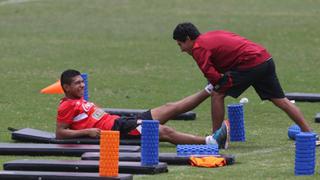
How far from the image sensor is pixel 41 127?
49.1ft

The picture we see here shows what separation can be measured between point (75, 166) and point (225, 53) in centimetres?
310

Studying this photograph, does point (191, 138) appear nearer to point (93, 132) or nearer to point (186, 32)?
point (93, 132)

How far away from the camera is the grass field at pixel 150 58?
1388 cm

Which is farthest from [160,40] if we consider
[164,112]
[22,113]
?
[164,112]

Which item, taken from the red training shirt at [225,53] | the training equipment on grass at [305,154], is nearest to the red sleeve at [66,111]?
the red training shirt at [225,53]

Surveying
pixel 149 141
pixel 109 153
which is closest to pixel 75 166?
pixel 149 141

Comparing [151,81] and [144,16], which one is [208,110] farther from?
[144,16]

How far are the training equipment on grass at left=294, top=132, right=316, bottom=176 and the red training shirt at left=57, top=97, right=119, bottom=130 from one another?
3146mm

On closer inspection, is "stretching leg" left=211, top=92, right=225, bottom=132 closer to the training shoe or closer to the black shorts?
the black shorts

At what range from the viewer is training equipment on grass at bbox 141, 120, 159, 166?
10.7 meters

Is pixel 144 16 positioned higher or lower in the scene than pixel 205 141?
higher

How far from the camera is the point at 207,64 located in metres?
13.1

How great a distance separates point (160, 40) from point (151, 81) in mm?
7421

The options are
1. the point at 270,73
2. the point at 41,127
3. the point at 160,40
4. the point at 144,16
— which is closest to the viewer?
the point at 270,73
